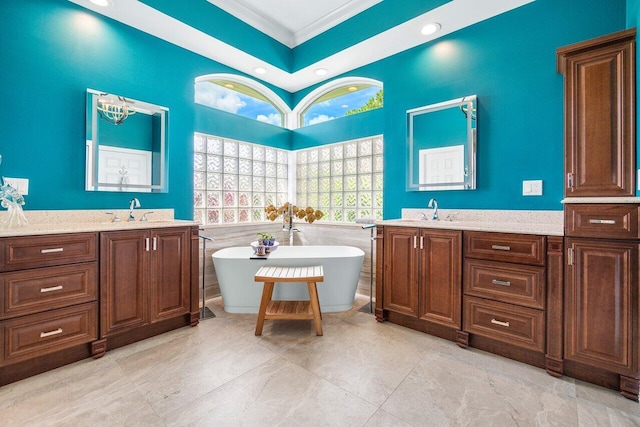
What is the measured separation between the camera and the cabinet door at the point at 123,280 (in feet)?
6.67

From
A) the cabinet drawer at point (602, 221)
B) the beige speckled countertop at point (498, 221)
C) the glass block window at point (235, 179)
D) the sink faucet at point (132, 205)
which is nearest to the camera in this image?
the cabinet drawer at point (602, 221)

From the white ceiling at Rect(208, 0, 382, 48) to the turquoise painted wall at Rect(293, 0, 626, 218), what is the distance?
82 centimetres

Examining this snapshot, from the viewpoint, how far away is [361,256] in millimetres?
2877

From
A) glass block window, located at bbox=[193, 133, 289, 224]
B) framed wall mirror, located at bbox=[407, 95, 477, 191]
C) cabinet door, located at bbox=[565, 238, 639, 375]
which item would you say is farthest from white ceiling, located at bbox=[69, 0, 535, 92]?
cabinet door, located at bbox=[565, 238, 639, 375]

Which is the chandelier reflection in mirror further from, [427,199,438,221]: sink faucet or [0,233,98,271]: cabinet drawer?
[427,199,438,221]: sink faucet

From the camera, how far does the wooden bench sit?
2318mm

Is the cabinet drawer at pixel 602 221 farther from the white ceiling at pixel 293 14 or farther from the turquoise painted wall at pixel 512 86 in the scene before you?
the white ceiling at pixel 293 14

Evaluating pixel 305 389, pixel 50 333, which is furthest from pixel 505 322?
pixel 50 333

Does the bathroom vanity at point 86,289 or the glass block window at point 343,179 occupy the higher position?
the glass block window at point 343,179

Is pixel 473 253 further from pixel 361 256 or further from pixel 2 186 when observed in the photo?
pixel 2 186

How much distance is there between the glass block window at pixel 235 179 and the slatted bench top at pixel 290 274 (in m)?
1.17

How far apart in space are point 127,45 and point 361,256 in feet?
9.62

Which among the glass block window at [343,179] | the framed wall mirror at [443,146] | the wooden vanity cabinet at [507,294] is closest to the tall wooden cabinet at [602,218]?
the wooden vanity cabinet at [507,294]

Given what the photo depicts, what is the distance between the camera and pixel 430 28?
106 inches
